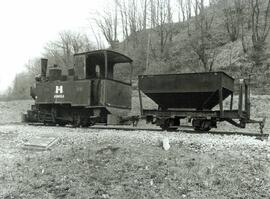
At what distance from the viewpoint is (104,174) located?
26.1 ft

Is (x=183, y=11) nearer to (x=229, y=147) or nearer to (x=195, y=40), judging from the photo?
(x=195, y=40)

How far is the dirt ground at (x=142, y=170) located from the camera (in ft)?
23.3

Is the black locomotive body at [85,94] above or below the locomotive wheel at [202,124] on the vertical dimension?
above

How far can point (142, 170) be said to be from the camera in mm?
7879

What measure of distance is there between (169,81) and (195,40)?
21981mm

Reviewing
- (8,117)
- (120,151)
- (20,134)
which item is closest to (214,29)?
(8,117)

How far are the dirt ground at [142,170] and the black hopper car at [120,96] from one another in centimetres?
233

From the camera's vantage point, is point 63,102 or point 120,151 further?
point 63,102

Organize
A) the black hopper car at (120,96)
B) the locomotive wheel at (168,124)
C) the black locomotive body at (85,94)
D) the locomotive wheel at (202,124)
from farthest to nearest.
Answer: the black locomotive body at (85,94), the locomotive wheel at (168,124), the locomotive wheel at (202,124), the black hopper car at (120,96)

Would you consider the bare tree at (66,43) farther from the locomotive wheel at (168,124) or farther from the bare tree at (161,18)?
the locomotive wheel at (168,124)

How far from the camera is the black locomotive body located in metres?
15.1

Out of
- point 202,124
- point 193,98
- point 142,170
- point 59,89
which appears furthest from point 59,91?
point 142,170

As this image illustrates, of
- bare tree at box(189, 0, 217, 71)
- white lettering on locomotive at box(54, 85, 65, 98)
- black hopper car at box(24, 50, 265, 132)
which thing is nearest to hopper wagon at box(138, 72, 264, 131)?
black hopper car at box(24, 50, 265, 132)

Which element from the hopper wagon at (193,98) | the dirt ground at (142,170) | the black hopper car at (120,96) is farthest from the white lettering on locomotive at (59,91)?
the dirt ground at (142,170)
